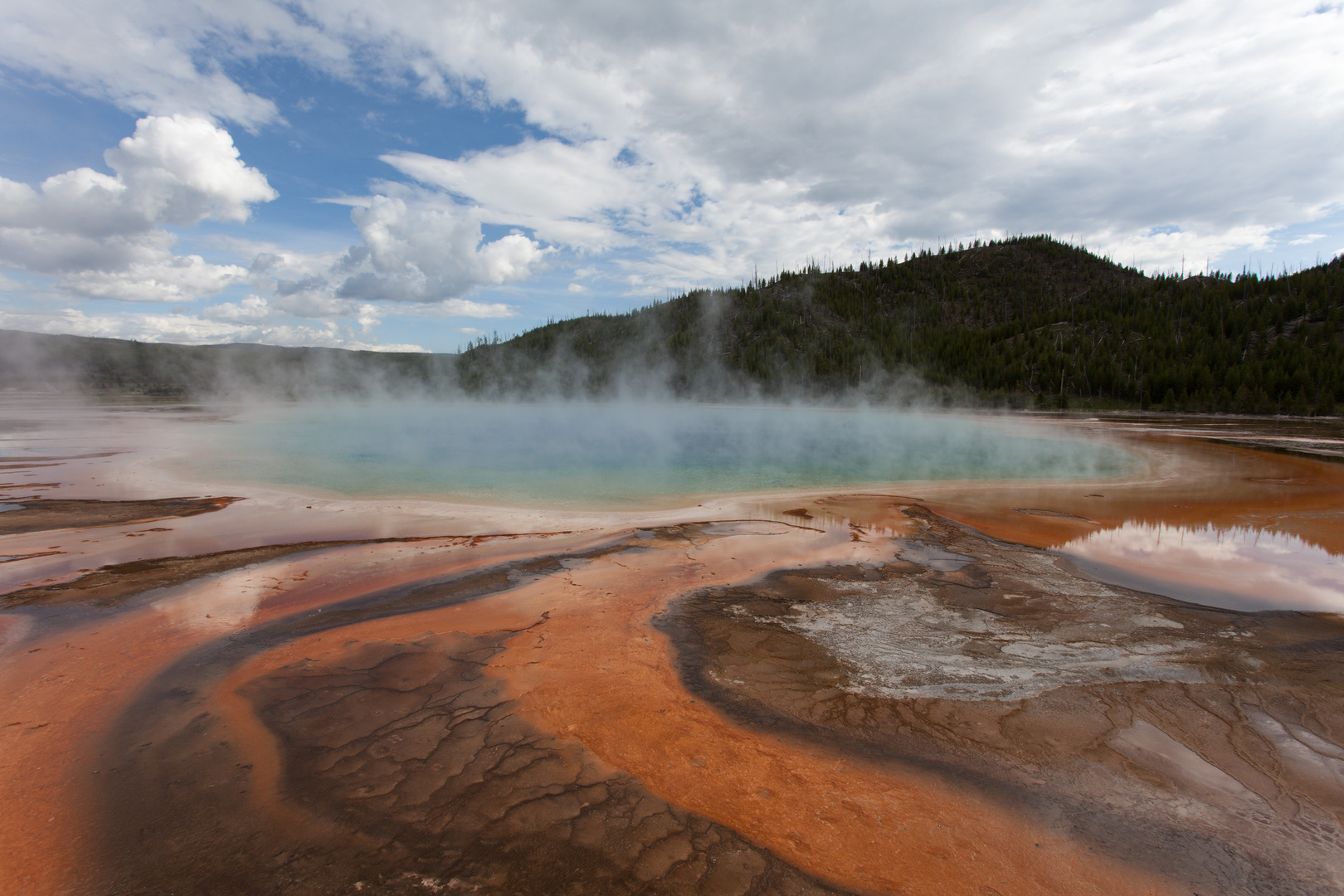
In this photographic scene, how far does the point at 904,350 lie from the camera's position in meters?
99.2

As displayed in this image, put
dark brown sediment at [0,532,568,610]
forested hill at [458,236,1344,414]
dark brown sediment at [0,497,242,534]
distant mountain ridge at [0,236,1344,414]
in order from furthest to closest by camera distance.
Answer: distant mountain ridge at [0,236,1344,414] → forested hill at [458,236,1344,414] → dark brown sediment at [0,497,242,534] → dark brown sediment at [0,532,568,610]

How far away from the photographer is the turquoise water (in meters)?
16.8

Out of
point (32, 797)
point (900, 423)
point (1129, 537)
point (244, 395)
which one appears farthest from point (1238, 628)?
point (244, 395)

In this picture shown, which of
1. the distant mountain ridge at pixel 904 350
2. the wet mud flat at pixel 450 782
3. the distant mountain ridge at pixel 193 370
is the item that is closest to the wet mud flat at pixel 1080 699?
the wet mud flat at pixel 450 782

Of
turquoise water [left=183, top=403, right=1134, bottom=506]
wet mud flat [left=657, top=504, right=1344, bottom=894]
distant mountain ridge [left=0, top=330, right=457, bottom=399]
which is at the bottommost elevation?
wet mud flat [left=657, top=504, right=1344, bottom=894]

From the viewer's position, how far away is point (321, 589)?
25.9 feet

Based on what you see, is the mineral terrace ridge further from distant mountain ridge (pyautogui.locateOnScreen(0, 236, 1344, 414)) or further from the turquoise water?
distant mountain ridge (pyautogui.locateOnScreen(0, 236, 1344, 414))

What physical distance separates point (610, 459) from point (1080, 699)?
19.4 metres

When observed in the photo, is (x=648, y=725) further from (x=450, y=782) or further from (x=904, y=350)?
(x=904, y=350)

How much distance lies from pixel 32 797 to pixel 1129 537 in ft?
50.9

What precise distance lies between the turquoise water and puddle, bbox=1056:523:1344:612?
7484 mm

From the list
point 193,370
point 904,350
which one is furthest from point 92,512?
point 193,370

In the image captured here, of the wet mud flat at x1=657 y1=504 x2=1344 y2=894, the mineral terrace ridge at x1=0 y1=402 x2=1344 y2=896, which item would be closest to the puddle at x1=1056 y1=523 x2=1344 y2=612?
the mineral terrace ridge at x1=0 y1=402 x2=1344 y2=896

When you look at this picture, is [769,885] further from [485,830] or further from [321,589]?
[321,589]
